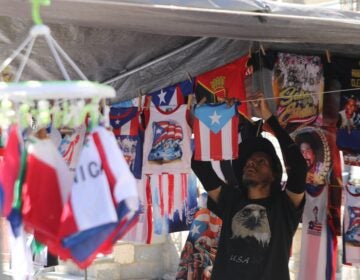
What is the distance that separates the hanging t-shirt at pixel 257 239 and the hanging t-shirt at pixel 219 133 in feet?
1.05

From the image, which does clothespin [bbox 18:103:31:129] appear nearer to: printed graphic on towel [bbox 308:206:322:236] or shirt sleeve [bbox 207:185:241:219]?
shirt sleeve [bbox 207:185:241:219]

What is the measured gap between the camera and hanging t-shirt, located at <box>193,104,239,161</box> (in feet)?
13.8

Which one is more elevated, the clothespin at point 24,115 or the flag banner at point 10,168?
the clothespin at point 24,115

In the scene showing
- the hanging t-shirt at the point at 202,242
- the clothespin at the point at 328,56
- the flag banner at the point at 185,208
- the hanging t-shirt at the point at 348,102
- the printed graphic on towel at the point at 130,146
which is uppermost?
the clothespin at the point at 328,56

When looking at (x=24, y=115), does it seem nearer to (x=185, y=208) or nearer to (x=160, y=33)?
(x=160, y=33)

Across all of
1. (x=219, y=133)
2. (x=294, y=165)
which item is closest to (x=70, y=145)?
(x=219, y=133)

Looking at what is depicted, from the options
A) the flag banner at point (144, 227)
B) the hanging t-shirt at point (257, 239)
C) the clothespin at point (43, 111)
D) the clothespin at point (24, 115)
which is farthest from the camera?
the flag banner at point (144, 227)

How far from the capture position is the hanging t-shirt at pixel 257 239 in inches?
152

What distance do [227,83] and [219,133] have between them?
0.33 metres

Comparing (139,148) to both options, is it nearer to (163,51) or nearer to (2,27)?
(163,51)

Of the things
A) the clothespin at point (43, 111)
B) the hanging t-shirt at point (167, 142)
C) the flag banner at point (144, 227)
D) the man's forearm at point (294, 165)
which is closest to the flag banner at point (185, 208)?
the flag banner at point (144, 227)

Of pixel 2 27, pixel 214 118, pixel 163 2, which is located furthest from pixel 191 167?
pixel 163 2

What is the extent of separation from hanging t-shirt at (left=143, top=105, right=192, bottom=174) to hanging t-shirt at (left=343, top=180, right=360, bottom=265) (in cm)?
103

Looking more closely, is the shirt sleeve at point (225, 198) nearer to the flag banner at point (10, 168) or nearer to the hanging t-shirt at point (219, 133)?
the hanging t-shirt at point (219, 133)
